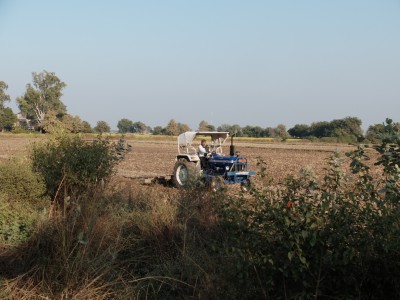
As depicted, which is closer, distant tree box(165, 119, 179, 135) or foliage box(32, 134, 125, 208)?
foliage box(32, 134, 125, 208)

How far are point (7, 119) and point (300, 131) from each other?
2444 inches

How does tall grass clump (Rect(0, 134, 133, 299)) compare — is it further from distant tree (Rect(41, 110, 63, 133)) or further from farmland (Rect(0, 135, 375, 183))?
distant tree (Rect(41, 110, 63, 133))

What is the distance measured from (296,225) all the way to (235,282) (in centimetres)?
74

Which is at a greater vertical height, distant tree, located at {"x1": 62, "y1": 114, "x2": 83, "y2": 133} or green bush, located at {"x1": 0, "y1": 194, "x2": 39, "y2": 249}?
distant tree, located at {"x1": 62, "y1": 114, "x2": 83, "y2": 133}

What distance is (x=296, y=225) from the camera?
3.58m

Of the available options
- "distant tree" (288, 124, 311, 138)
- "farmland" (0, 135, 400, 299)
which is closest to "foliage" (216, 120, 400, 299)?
"farmland" (0, 135, 400, 299)

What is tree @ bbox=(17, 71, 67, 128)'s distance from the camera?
101 m

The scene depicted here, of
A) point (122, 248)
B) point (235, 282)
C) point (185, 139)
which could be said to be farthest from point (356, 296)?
point (185, 139)

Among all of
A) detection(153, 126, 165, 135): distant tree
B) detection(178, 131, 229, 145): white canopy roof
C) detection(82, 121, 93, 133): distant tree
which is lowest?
detection(153, 126, 165, 135): distant tree

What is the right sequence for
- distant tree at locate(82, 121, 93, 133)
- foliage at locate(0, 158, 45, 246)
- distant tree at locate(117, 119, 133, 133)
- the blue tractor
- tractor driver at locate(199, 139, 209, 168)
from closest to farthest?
foliage at locate(0, 158, 45, 246)
distant tree at locate(82, 121, 93, 133)
the blue tractor
tractor driver at locate(199, 139, 209, 168)
distant tree at locate(117, 119, 133, 133)

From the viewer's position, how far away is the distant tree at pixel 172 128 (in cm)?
10378

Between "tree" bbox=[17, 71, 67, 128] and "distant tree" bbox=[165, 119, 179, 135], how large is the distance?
21.9 m

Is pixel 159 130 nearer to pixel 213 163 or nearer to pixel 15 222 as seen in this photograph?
pixel 213 163

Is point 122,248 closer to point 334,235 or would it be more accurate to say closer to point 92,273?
point 92,273
